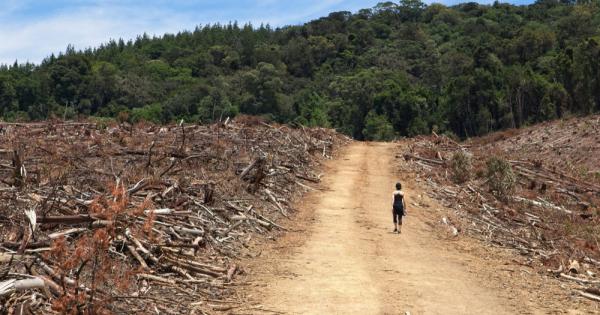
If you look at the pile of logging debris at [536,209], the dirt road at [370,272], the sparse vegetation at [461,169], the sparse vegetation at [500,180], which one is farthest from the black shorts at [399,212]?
the sparse vegetation at [461,169]

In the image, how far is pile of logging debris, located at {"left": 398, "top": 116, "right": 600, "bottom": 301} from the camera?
12148 millimetres

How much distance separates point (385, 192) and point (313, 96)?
67170mm

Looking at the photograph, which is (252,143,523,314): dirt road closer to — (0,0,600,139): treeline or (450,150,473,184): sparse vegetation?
(450,150,473,184): sparse vegetation

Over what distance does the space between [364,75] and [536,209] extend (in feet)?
199

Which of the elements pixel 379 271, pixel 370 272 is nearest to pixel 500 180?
pixel 379 271

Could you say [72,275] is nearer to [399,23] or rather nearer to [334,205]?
[334,205]

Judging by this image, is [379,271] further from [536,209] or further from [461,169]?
[461,169]

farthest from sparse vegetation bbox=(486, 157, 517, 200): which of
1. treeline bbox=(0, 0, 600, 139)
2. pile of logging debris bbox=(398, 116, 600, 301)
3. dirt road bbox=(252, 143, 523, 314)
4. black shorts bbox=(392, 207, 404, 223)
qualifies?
treeline bbox=(0, 0, 600, 139)

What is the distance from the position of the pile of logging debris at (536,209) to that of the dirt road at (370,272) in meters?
1.60

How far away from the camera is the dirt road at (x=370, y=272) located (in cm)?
826

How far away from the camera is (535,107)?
177 ft

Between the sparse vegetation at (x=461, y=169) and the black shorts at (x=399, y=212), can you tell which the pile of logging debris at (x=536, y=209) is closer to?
the sparse vegetation at (x=461, y=169)

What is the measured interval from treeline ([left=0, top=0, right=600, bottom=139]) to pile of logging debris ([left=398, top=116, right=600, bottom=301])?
9.53 metres

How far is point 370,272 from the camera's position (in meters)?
9.99
